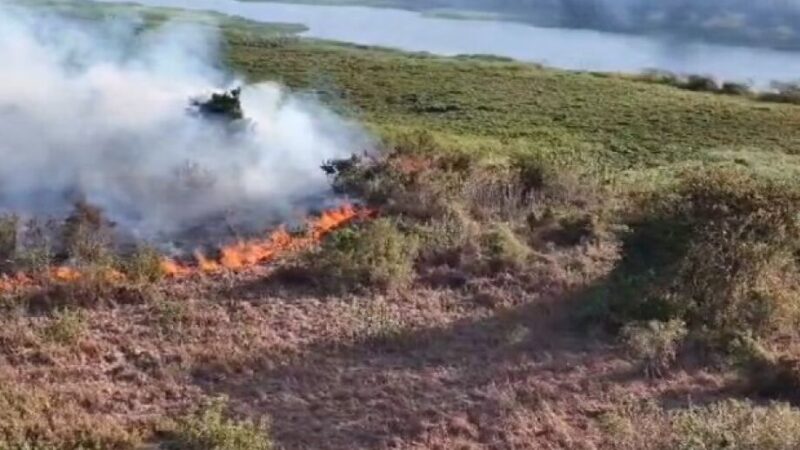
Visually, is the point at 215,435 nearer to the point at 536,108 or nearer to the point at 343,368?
the point at 343,368

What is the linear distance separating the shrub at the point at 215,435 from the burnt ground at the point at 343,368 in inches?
11.5

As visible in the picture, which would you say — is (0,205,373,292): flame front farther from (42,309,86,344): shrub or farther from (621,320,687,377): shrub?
(621,320,687,377): shrub

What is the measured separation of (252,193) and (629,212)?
4.76m

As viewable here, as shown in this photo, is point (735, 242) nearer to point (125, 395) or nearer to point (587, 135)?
point (125, 395)

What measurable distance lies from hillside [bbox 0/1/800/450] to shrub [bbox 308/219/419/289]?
0.9 inches

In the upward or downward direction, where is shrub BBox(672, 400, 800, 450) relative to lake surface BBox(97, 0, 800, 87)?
downward

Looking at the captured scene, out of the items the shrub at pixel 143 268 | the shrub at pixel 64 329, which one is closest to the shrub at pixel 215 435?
the shrub at pixel 64 329

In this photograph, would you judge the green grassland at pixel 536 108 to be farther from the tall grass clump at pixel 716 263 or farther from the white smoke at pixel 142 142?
the tall grass clump at pixel 716 263

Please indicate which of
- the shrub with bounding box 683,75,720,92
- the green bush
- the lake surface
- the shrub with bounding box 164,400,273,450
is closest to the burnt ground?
the shrub with bounding box 164,400,273,450

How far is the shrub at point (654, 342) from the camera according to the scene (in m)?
10.3

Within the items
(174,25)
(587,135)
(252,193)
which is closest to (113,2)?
(174,25)

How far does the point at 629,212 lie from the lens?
13617mm

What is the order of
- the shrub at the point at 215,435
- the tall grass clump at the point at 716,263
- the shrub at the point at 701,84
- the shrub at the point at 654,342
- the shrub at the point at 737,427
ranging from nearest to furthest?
the shrub at the point at 215,435, the shrub at the point at 737,427, the shrub at the point at 654,342, the tall grass clump at the point at 716,263, the shrub at the point at 701,84

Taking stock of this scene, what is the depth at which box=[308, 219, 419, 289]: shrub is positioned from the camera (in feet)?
38.3
